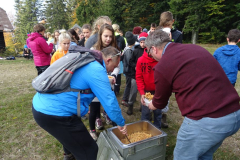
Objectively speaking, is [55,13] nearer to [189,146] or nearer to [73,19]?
[73,19]

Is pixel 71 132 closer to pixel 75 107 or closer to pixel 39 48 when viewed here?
pixel 75 107

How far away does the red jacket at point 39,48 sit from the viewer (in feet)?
14.2

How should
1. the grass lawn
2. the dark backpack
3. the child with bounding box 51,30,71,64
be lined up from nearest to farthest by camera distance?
the dark backpack
the grass lawn
the child with bounding box 51,30,71,64

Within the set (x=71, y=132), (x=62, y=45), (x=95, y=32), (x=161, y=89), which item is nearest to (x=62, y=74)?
(x=71, y=132)

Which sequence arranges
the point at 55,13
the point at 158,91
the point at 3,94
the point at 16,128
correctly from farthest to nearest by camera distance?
1. the point at 55,13
2. the point at 3,94
3. the point at 16,128
4. the point at 158,91

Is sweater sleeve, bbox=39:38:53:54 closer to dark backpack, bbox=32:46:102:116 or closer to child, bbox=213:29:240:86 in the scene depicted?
dark backpack, bbox=32:46:102:116

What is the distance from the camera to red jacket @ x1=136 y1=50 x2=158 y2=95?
2.66m

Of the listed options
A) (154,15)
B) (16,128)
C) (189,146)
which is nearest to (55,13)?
(154,15)

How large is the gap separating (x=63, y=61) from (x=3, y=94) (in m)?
5.06

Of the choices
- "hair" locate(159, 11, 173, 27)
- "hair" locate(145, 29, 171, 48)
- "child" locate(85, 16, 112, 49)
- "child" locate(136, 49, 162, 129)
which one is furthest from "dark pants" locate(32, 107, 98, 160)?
"hair" locate(159, 11, 173, 27)

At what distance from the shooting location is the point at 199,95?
4.34ft

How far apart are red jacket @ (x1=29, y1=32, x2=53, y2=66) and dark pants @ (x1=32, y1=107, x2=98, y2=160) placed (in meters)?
3.26

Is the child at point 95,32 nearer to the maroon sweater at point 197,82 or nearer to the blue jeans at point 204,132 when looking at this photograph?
the maroon sweater at point 197,82

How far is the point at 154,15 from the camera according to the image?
81.5 ft
